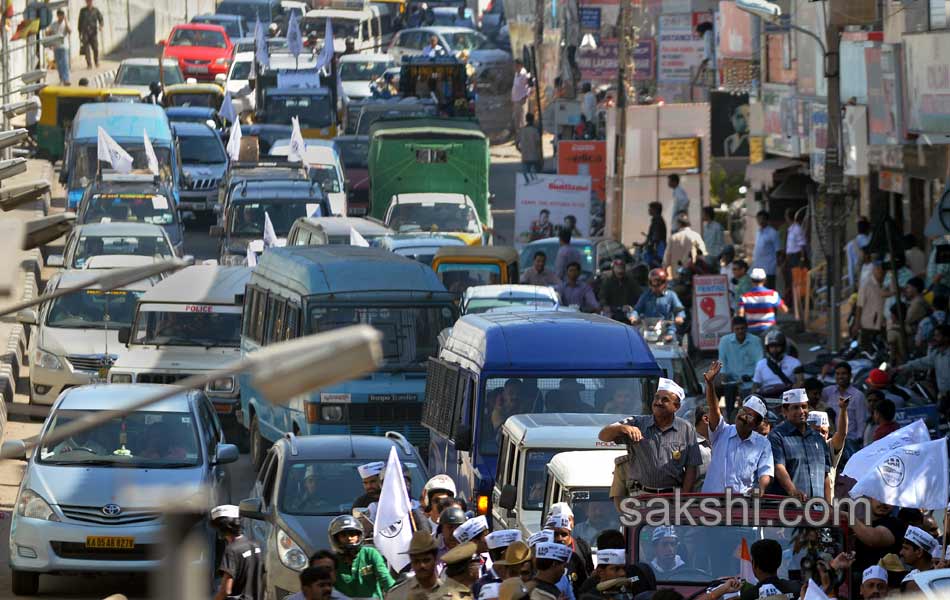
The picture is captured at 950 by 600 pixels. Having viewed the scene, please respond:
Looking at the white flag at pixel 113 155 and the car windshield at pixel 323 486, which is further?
the white flag at pixel 113 155

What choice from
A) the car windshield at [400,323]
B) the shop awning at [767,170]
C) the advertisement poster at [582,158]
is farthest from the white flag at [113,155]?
the car windshield at [400,323]

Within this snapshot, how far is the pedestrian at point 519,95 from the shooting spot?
54.8 m

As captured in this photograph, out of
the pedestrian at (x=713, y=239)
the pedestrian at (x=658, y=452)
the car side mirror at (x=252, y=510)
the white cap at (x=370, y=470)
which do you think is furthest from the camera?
the pedestrian at (x=713, y=239)

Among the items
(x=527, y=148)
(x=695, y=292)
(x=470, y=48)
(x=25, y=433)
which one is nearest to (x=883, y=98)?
(x=695, y=292)

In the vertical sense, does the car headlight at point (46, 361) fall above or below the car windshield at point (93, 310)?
below

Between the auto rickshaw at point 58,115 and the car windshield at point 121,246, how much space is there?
17034mm

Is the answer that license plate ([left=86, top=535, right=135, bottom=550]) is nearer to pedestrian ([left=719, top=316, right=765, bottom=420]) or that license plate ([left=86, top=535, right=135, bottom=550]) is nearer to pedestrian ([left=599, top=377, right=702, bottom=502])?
pedestrian ([left=599, top=377, right=702, bottom=502])

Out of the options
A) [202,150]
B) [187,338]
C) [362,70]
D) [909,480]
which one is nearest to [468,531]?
[909,480]

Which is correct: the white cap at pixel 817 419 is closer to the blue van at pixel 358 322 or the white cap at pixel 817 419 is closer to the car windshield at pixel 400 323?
the blue van at pixel 358 322

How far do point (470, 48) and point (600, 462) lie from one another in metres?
52.7

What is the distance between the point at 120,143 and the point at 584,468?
86.2ft

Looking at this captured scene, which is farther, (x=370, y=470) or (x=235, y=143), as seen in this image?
(x=235, y=143)

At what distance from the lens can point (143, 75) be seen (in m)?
54.5

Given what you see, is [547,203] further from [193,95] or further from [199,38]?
[199,38]
